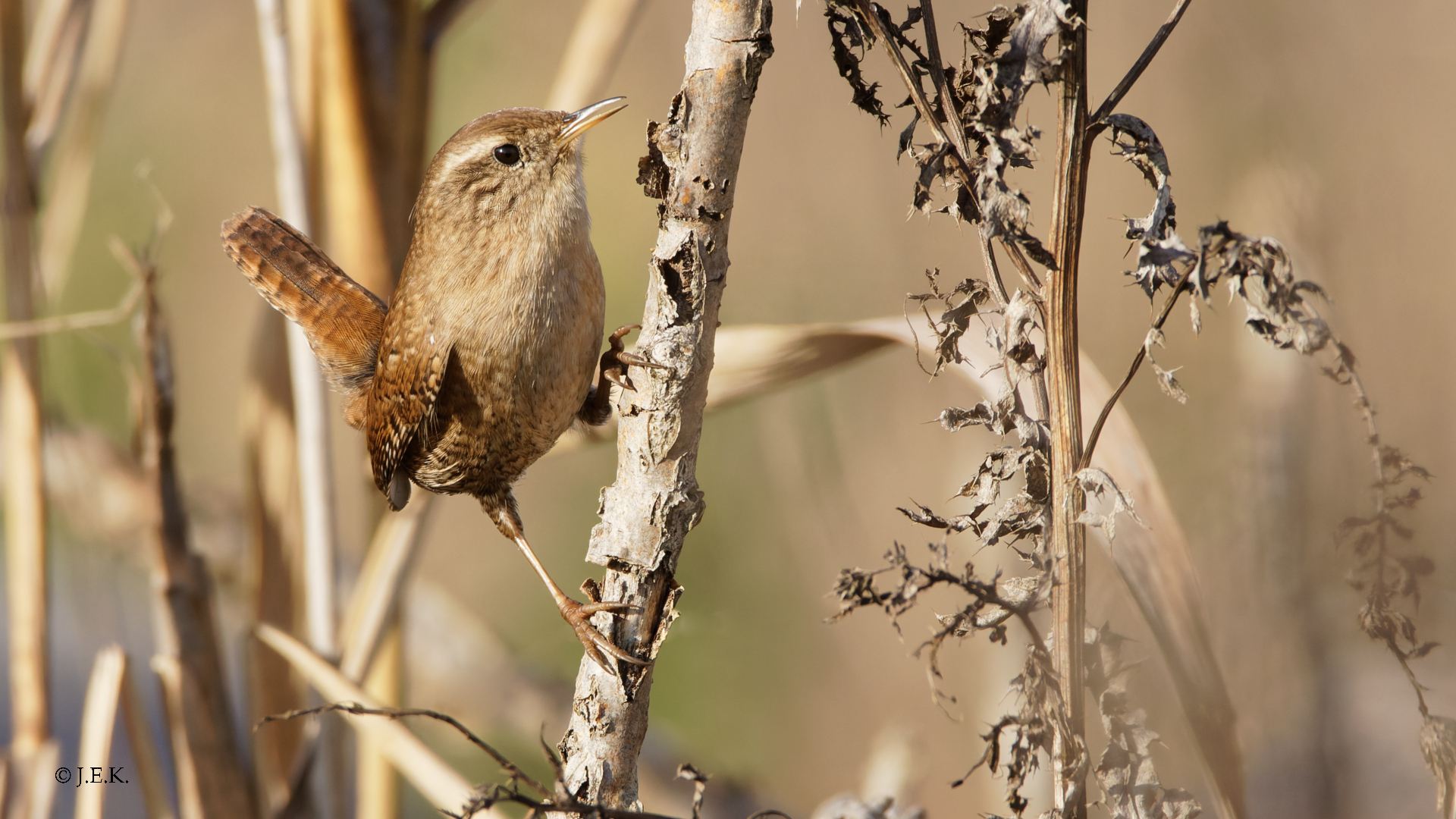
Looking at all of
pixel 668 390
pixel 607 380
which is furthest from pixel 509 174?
pixel 668 390

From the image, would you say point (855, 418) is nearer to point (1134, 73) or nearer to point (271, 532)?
point (271, 532)

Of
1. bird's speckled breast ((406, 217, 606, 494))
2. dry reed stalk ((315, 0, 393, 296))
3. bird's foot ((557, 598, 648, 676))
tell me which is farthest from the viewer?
dry reed stalk ((315, 0, 393, 296))

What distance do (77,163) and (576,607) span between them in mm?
1810

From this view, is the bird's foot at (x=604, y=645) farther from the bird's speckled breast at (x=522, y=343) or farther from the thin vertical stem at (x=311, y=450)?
the thin vertical stem at (x=311, y=450)

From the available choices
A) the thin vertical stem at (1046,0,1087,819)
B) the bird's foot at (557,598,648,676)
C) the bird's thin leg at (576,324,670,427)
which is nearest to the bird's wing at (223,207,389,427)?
the bird's thin leg at (576,324,670,427)

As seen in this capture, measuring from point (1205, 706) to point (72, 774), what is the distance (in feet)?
9.95

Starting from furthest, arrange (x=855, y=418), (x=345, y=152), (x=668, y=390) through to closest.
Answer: (x=855, y=418)
(x=345, y=152)
(x=668, y=390)

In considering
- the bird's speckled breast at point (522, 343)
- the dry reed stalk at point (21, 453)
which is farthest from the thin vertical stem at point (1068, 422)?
the dry reed stalk at point (21, 453)

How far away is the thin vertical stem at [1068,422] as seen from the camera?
81cm

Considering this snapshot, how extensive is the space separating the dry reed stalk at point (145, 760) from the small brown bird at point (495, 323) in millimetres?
697

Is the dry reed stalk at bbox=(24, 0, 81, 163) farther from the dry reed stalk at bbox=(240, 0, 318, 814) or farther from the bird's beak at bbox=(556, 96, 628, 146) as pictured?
the bird's beak at bbox=(556, 96, 628, 146)

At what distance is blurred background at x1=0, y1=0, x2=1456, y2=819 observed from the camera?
180 centimetres

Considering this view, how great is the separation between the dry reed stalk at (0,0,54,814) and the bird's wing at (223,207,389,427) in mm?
393

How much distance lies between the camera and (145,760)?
79.6 inches
